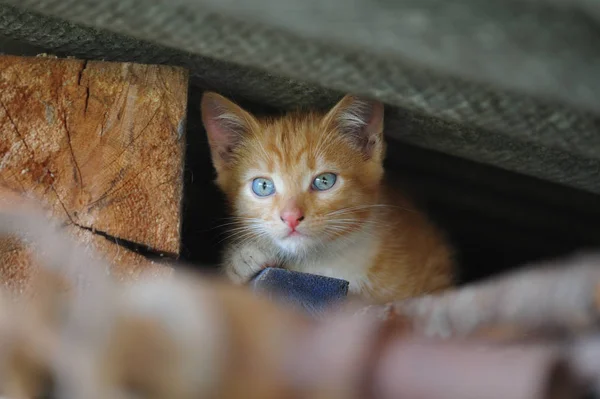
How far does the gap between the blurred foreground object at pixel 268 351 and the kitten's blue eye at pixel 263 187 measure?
60.0 inches

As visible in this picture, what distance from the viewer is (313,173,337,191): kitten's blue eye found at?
261 centimetres

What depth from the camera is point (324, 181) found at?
8.61 feet

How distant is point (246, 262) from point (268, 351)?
1.51m

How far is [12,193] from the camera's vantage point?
75.5 inches

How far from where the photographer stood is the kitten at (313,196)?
2.52 meters

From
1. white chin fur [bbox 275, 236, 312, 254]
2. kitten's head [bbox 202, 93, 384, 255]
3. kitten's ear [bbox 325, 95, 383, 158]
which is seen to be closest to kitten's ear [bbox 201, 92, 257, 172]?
kitten's head [bbox 202, 93, 384, 255]

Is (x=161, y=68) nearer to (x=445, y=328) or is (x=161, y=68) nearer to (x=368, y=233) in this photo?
(x=368, y=233)

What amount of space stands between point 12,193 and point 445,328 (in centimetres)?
124

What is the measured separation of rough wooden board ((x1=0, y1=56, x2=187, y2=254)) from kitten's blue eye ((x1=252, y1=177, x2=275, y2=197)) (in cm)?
58

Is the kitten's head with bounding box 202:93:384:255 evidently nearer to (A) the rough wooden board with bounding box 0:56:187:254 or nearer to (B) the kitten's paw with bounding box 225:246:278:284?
(B) the kitten's paw with bounding box 225:246:278:284

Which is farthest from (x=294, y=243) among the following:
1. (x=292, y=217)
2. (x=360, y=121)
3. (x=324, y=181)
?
(x=360, y=121)

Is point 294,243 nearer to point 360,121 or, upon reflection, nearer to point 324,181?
point 324,181

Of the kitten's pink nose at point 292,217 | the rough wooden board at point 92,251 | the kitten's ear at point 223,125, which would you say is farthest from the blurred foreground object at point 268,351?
the kitten's ear at point 223,125

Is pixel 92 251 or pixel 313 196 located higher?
pixel 92 251
